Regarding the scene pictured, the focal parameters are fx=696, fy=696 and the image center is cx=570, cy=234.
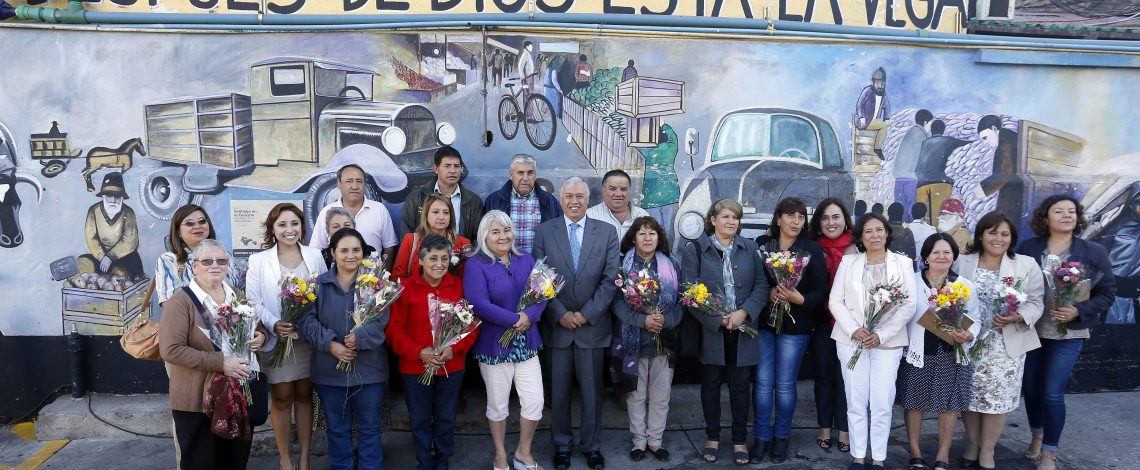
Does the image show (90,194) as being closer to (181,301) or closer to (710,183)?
(181,301)

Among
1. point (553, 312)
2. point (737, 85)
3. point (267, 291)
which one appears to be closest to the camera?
point (267, 291)

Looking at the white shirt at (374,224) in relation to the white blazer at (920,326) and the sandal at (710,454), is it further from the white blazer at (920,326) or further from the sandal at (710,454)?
the white blazer at (920,326)

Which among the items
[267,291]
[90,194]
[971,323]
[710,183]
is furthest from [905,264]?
[90,194]

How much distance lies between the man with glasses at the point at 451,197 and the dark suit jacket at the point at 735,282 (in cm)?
168

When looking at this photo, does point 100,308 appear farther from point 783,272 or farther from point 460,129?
point 783,272

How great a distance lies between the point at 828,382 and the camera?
17.2 ft

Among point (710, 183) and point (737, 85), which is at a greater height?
point (737, 85)

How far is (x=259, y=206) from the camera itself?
5.94 m

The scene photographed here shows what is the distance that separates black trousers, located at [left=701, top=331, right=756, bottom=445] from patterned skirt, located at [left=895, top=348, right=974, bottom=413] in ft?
3.56

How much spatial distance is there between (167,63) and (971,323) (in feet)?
21.4

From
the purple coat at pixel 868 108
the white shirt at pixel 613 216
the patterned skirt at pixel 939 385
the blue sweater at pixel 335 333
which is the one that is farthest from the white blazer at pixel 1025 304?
the blue sweater at pixel 335 333

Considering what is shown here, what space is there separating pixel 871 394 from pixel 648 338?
5.13ft

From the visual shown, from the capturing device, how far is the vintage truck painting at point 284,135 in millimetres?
5883

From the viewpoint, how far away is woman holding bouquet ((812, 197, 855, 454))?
513 cm
